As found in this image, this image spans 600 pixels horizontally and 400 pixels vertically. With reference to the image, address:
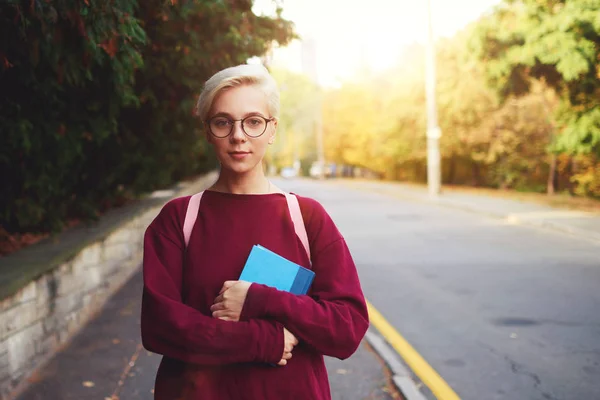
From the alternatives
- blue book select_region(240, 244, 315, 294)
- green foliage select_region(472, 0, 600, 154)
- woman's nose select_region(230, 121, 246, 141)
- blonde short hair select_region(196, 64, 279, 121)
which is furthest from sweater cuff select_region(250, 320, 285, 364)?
green foliage select_region(472, 0, 600, 154)

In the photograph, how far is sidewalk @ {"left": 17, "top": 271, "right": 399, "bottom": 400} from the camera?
478cm

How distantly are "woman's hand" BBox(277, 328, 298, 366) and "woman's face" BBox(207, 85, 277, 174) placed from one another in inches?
20.8

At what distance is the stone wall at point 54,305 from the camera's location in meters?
4.67

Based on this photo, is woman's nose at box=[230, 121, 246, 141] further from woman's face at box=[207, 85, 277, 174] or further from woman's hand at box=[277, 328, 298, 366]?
woman's hand at box=[277, 328, 298, 366]

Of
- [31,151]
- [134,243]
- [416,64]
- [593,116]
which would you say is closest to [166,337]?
[31,151]

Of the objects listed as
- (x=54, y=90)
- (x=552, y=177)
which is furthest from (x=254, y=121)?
(x=552, y=177)

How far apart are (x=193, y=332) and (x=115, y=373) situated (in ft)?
11.9

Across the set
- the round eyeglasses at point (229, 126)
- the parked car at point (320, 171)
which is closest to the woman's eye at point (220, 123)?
the round eyeglasses at point (229, 126)

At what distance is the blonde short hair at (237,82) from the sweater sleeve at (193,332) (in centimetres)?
52

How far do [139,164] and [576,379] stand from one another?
8506 millimetres

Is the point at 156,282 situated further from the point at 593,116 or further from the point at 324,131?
the point at 324,131

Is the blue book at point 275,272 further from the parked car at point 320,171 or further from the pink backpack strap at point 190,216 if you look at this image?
the parked car at point 320,171

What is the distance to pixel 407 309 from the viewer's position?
24.7ft

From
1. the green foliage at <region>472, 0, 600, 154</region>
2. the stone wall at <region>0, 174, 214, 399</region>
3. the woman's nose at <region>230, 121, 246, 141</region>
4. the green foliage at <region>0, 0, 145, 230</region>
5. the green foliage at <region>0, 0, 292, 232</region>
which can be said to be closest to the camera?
the woman's nose at <region>230, 121, 246, 141</region>
